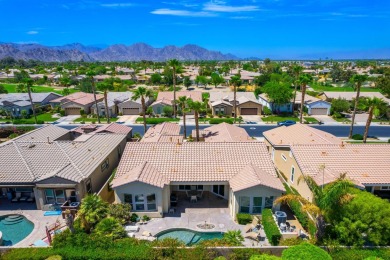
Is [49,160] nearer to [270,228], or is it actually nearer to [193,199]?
[193,199]

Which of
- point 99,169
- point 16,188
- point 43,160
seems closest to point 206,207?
point 99,169

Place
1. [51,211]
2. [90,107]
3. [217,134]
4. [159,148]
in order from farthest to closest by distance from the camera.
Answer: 1. [90,107]
2. [217,134]
3. [159,148]
4. [51,211]

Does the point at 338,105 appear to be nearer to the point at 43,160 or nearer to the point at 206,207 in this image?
the point at 206,207

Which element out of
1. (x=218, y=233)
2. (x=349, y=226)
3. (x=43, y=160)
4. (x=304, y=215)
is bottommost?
(x=218, y=233)

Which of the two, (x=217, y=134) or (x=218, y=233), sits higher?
(x=217, y=134)

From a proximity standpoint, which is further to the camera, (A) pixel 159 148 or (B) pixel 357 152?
(A) pixel 159 148

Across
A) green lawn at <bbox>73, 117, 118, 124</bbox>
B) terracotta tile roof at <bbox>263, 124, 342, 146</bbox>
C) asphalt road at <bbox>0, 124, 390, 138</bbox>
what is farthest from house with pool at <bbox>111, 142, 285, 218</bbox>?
green lawn at <bbox>73, 117, 118, 124</bbox>

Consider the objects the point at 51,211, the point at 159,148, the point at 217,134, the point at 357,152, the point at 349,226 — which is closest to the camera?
the point at 349,226

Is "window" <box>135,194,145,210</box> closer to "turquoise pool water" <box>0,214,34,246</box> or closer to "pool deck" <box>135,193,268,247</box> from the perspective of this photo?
"pool deck" <box>135,193,268,247</box>
